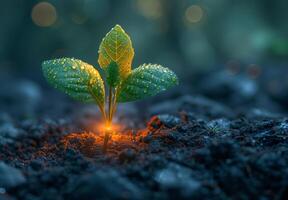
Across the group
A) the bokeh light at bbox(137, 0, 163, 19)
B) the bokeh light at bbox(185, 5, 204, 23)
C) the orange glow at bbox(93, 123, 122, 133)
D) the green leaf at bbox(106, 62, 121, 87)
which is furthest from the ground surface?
the bokeh light at bbox(185, 5, 204, 23)

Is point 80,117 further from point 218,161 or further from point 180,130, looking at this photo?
point 218,161

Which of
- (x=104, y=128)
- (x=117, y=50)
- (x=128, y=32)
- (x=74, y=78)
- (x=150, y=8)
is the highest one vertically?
(x=150, y=8)

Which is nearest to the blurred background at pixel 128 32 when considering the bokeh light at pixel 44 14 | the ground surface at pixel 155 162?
the bokeh light at pixel 44 14

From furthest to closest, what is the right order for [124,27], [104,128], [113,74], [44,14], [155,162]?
1. [124,27]
2. [44,14]
3. [104,128]
4. [113,74]
5. [155,162]

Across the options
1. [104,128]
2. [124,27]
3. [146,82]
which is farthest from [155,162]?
[124,27]

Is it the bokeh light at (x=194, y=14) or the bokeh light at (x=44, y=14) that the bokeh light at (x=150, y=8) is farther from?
the bokeh light at (x=44, y=14)

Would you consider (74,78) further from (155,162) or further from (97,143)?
(155,162)

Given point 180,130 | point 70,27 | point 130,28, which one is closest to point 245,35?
point 130,28
